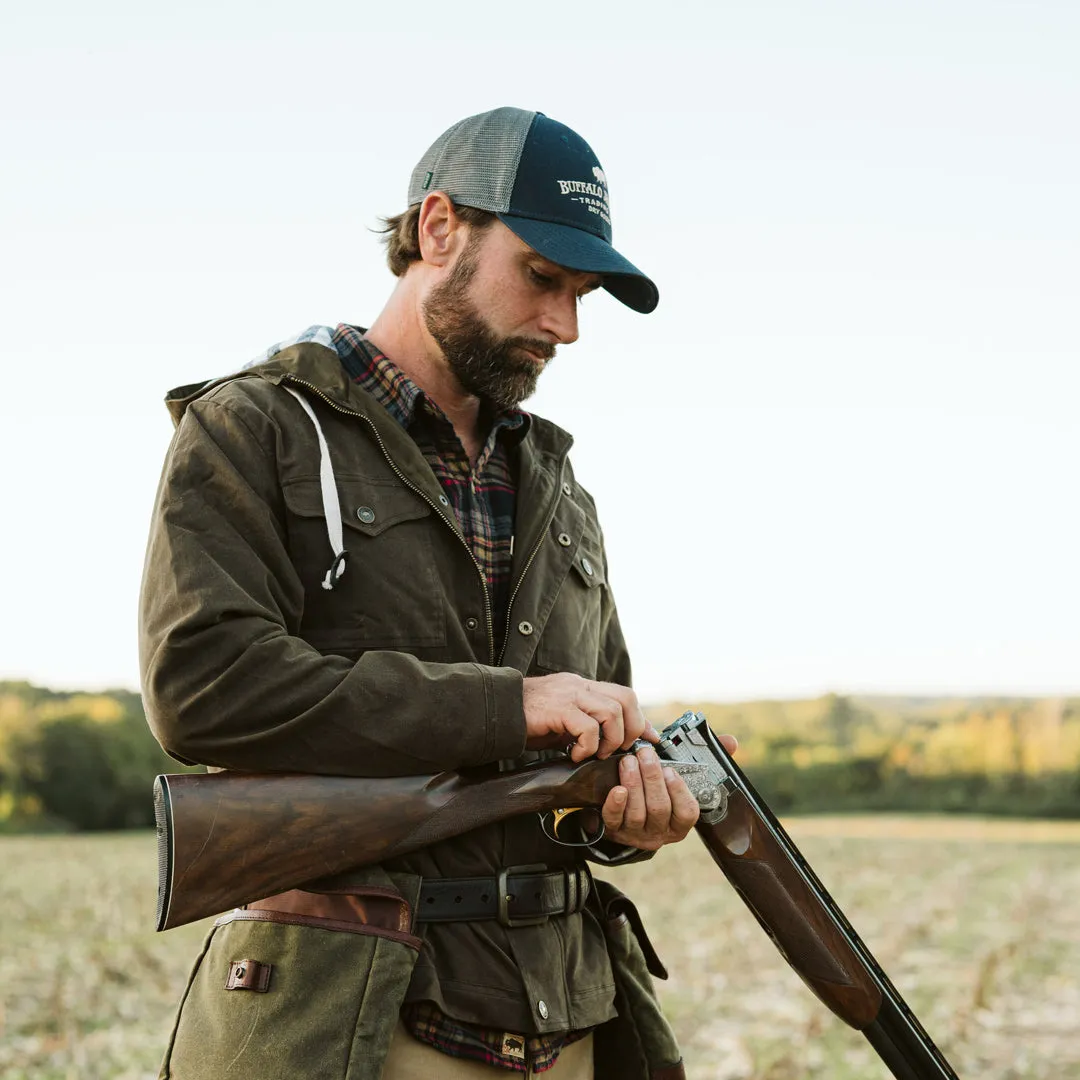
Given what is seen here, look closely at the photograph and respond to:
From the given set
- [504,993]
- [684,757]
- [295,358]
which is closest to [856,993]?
[684,757]

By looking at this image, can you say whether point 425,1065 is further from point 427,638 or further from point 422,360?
point 422,360

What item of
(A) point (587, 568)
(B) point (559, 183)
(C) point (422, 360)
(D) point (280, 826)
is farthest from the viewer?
(A) point (587, 568)

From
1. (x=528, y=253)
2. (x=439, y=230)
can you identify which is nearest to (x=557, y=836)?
(x=528, y=253)

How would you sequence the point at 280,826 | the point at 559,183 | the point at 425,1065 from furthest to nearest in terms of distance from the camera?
Result: the point at 559,183 → the point at 425,1065 → the point at 280,826

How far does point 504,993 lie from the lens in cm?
298

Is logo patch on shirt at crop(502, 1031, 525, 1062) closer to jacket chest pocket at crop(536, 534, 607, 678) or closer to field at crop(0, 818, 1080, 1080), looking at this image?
jacket chest pocket at crop(536, 534, 607, 678)

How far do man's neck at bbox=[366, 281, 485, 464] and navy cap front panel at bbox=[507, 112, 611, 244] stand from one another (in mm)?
411

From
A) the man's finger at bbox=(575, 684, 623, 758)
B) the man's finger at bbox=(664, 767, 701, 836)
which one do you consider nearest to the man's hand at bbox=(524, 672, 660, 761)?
the man's finger at bbox=(575, 684, 623, 758)

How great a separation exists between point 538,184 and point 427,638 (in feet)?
3.99

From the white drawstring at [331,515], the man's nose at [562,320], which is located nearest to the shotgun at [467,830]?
the white drawstring at [331,515]

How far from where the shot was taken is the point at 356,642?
3068mm

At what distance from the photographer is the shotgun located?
272 cm

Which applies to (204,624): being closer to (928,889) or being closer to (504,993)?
(504,993)

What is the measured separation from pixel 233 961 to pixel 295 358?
1420mm
